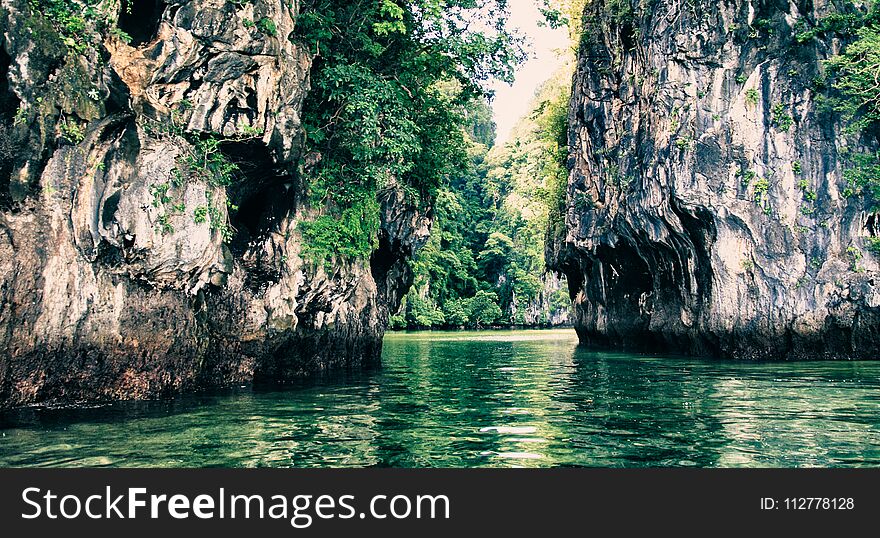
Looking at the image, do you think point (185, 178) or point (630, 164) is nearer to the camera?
point (185, 178)

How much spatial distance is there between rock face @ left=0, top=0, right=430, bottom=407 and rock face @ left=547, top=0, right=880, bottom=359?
11.3 m

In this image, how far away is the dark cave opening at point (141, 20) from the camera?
1346 centimetres

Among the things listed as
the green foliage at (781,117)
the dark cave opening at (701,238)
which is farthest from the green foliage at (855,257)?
the green foliage at (781,117)

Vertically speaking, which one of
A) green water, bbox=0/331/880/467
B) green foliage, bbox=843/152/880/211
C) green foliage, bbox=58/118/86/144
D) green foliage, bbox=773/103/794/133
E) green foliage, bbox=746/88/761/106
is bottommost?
green water, bbox=0/331/880/467

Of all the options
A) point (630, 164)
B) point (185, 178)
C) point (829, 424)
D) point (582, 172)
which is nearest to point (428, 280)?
point (582, 172)

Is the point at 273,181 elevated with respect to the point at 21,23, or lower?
lower

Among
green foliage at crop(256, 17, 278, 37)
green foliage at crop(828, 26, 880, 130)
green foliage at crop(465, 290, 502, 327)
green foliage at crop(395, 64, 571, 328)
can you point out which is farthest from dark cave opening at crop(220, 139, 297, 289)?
green foliage at crop(465, 290, 502, 327)

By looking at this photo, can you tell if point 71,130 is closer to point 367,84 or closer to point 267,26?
point 267,26

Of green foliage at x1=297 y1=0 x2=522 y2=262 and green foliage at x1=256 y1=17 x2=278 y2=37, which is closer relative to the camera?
green foliage at x1=256 y1=17 x2=278 y2=37

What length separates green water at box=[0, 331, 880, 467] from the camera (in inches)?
281

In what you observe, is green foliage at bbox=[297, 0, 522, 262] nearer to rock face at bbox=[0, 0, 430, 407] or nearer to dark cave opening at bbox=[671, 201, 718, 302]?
rock face at bbox=[0, 0, 430, 407]
